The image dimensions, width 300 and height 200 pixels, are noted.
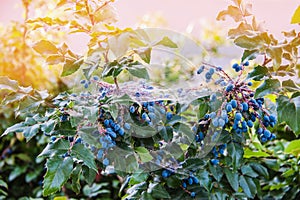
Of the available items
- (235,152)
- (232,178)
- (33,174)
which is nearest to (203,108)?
(235,152)

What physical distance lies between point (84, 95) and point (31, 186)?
138 centimetres

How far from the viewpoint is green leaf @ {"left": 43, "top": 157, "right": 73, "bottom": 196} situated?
77 cm

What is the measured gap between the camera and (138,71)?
29.2 inches

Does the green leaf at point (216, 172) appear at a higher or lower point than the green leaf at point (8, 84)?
lower

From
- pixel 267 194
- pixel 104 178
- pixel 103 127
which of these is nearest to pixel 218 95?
pixel 103 127

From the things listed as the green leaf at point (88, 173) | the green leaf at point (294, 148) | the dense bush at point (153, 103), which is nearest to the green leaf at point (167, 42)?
the dense bush at point (153, 103)

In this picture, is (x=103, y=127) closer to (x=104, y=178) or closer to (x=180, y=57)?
(x=180, y=57)

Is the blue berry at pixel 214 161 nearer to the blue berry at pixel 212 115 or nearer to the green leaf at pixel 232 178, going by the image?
the green leaf at pixel 232 178

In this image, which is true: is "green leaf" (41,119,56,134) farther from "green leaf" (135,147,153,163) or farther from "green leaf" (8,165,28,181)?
"green leaf" (8,165,28,181)

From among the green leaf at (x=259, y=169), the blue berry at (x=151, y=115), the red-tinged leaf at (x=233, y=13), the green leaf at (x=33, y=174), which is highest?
the red-tinged leaf at (x=233, y=13)

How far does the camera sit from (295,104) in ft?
2.67

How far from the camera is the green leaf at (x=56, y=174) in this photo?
0.77 meters

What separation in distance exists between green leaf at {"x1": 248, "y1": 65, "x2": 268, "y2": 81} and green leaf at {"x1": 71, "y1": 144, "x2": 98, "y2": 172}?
0.32 m

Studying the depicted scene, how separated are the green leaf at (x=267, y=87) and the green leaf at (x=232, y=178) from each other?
0.26 metres
